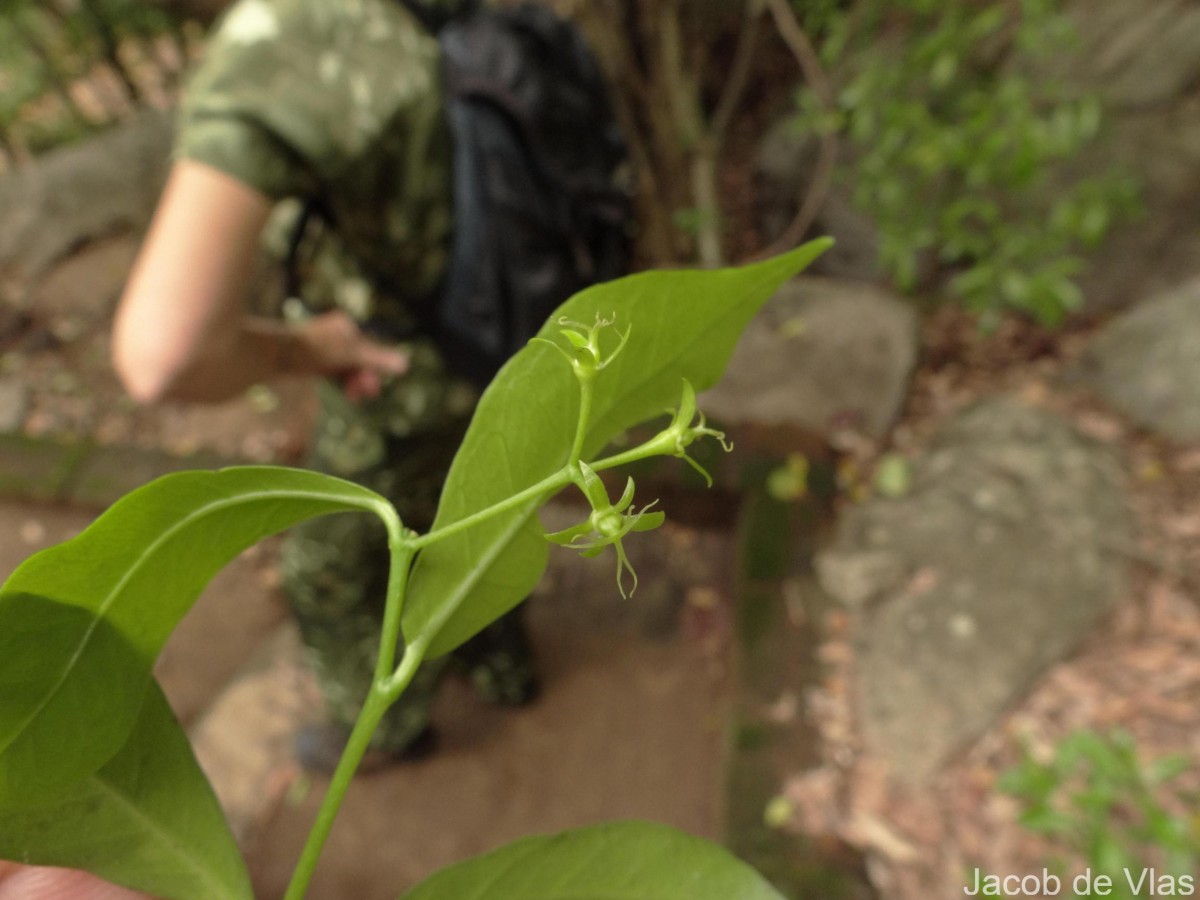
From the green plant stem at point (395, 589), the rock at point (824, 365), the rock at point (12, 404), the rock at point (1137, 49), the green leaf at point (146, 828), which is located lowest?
the rock at point (824, 365)

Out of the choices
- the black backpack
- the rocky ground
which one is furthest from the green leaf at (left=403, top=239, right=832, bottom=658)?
the rocky ground

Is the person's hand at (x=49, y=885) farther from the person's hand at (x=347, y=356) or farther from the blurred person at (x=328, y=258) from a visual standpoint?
the person's hand at (x=347, y=356)

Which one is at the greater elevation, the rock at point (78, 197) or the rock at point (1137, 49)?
the rock at point (78, 197)

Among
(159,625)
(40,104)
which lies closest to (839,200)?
(159,625)

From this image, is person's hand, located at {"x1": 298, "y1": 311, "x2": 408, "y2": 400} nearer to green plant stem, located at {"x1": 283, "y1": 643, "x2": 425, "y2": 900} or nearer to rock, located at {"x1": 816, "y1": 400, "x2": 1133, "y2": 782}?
green plant stem, located at {"x1": 283, "y1": 643, "x2": 425, "y2": 900}

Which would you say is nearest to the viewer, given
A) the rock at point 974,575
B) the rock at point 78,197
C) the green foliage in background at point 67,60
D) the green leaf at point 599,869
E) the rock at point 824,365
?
the green leaf at point 599,869

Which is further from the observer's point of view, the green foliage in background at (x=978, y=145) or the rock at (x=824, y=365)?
the rock at (x=824, y=365)

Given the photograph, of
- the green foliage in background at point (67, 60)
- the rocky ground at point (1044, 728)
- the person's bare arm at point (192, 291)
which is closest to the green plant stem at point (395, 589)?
the person's bare arm at point (192, 291)

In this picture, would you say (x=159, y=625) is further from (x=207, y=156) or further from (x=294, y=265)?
(x=294, y=265)
